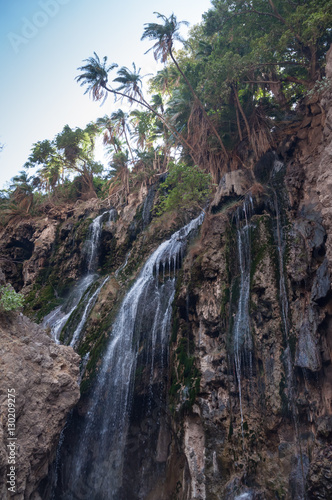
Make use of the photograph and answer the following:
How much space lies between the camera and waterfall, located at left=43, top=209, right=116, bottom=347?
17672 mm

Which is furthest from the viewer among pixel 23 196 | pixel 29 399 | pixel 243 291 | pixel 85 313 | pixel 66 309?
pixel 23 196

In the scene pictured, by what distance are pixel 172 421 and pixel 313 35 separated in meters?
16.3

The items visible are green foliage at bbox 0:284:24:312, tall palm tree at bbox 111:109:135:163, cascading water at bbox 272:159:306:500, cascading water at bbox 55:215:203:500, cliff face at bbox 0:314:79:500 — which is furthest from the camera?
tall palm tree at bbox 111:109:135:163

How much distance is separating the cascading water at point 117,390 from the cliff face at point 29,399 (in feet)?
8.85

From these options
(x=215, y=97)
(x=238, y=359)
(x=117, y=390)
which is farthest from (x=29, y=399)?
(x=215, y=97)

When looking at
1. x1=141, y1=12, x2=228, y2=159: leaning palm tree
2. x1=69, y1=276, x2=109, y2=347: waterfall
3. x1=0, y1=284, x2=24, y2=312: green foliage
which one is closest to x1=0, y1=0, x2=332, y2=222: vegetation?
x1=141, y1=12, x2=228, y2=159: leaning palm tree

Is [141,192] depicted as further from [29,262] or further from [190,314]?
[190,314]

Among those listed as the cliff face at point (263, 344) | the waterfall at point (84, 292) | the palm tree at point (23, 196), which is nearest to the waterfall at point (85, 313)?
the waterfall at point (84, 292)

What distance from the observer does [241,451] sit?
9.60m

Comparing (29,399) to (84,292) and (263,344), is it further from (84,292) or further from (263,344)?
Result: (84,292)

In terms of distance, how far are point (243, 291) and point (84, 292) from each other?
11.0 meters

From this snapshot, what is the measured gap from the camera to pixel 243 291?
12281 millimetres

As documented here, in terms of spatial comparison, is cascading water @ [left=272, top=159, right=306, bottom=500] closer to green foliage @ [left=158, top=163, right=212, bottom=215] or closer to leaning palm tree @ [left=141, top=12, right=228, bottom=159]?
green foliage @ [left=158, top=163, right=212, bottom=215]

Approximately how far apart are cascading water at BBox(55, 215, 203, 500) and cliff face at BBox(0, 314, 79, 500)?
8.85 feet
